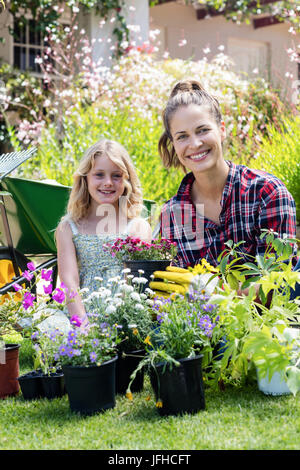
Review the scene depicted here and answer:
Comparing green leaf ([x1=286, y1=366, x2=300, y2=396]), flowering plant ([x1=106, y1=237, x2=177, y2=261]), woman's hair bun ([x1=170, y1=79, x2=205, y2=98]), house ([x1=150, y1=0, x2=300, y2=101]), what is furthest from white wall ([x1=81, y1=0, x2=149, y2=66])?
green leaf ([x1=286, y1=366, x2=300, y2=396])

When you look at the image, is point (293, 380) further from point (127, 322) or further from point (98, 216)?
point (98, 216)

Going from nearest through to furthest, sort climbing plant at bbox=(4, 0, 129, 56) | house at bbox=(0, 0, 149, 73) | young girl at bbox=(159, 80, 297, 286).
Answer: young girl at bbox=(159, 80, 297, 286) → climbing plant at bbox=(4, 0, 129, 56) → house at bbox=(0, 0, 149, 73)

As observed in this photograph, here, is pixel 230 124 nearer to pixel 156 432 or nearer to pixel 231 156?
pixel 231 156

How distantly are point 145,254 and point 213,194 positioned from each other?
1.54 feet

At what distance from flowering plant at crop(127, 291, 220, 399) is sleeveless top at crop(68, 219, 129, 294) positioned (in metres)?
0.74

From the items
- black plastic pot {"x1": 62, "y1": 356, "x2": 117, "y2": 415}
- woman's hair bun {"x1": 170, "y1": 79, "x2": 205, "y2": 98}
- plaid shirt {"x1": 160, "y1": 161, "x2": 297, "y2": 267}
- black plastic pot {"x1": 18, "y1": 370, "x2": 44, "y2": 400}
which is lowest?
black plastic pot {"x1": 18, "y1": 370, "x2": 44, "y2": 400}

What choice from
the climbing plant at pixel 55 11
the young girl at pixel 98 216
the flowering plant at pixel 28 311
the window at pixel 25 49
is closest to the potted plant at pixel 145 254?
the flowering plant at pixel 28 311

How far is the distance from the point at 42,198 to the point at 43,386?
1.29 metres

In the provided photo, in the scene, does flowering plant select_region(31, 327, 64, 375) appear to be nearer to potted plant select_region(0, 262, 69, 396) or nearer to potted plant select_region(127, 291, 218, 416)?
potted plant select_region(0, 262, 69, 396)

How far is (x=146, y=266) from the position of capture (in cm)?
228

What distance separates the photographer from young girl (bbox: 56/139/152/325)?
2.77 meters

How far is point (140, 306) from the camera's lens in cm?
200

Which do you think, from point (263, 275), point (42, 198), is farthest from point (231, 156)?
point (263, 275)

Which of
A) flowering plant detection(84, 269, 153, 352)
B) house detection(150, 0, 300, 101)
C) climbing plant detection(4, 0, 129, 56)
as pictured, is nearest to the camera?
flowering plant detection(84, 269, 153, 352)
